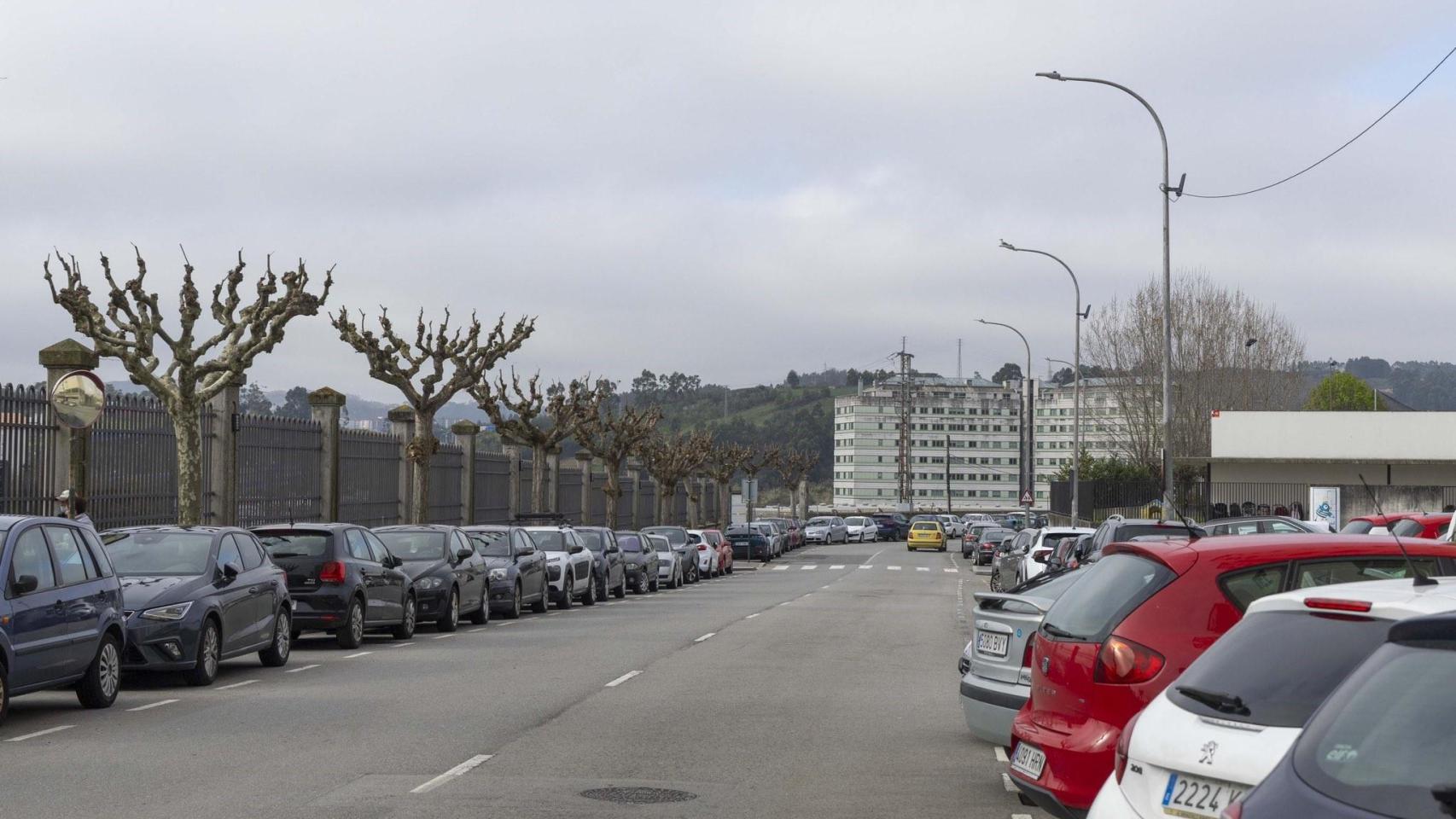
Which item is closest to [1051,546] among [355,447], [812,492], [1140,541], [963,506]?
[355,447]

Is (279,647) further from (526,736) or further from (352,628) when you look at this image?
(526,736)

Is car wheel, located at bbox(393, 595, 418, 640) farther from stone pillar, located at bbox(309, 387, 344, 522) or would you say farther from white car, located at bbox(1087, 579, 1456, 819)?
white car, located at bbox(1087, 579, 1456, 819)

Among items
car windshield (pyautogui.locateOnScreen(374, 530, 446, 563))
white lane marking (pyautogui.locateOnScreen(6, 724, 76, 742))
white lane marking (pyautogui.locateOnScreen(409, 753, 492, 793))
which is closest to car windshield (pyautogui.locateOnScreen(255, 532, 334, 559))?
car windshield (pyautogui.locateOnScreen(374, 530, 446, 563))

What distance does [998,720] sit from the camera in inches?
431

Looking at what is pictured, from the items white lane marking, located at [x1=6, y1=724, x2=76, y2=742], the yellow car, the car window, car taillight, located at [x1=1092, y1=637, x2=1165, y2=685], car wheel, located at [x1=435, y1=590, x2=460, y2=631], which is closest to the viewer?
car taillight, located at [x1=1092, y1=637, x2=1165, y2=685]

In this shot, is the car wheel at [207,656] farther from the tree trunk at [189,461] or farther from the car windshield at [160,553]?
the tree trunk at [189,461]

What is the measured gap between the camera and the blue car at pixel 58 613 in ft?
40.5

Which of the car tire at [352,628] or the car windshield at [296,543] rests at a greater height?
the car windshield at [296,543]

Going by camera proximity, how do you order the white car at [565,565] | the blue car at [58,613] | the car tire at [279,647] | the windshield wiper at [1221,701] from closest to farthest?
1. the windshield wiper at [1221,701]
2. the blue car at [58,613]
3. the car tire at [279,647]
4. the white car at [565,565]

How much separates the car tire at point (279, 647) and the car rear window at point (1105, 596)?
11.3 m

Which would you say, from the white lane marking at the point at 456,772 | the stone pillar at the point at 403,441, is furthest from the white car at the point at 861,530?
the white lane marking at the point at 456,772

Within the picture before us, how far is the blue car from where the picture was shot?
12352 mm

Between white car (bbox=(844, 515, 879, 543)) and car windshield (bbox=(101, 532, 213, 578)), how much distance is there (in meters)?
80.8

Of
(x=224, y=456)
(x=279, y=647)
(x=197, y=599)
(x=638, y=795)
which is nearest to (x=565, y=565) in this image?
(x=224, y=456)
